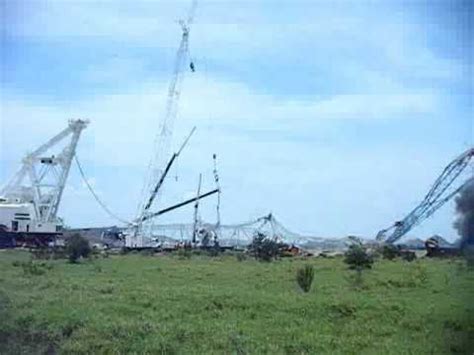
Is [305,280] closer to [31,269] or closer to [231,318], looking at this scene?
[231,318]

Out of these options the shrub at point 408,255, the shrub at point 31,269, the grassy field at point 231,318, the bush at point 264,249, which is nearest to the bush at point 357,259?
the shrub at point 408,255

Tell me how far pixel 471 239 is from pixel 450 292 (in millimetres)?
4523

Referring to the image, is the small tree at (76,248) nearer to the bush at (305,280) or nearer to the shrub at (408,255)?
Answer: the bush at (305,280)

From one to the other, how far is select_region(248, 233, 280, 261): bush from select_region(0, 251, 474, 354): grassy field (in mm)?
25555

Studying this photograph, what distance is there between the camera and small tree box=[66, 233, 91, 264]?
37.4 metres

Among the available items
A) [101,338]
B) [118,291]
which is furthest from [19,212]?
[101,338]

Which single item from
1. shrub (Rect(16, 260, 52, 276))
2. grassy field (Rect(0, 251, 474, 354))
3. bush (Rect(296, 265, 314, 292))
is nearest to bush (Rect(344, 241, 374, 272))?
bush (Rect(296, 265, 314, 292))

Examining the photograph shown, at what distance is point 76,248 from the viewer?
37.8m

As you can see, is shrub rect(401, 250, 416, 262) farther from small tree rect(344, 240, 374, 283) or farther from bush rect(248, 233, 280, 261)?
small tree rect(344, 240, 374, 283)

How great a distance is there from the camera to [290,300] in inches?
Result: 758

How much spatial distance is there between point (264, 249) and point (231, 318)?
3356 cm

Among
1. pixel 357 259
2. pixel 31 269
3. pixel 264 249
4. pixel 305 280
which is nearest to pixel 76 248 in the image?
pixel 31 269

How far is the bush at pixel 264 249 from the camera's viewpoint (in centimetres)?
4924

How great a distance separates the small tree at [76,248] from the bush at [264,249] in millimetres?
12197
